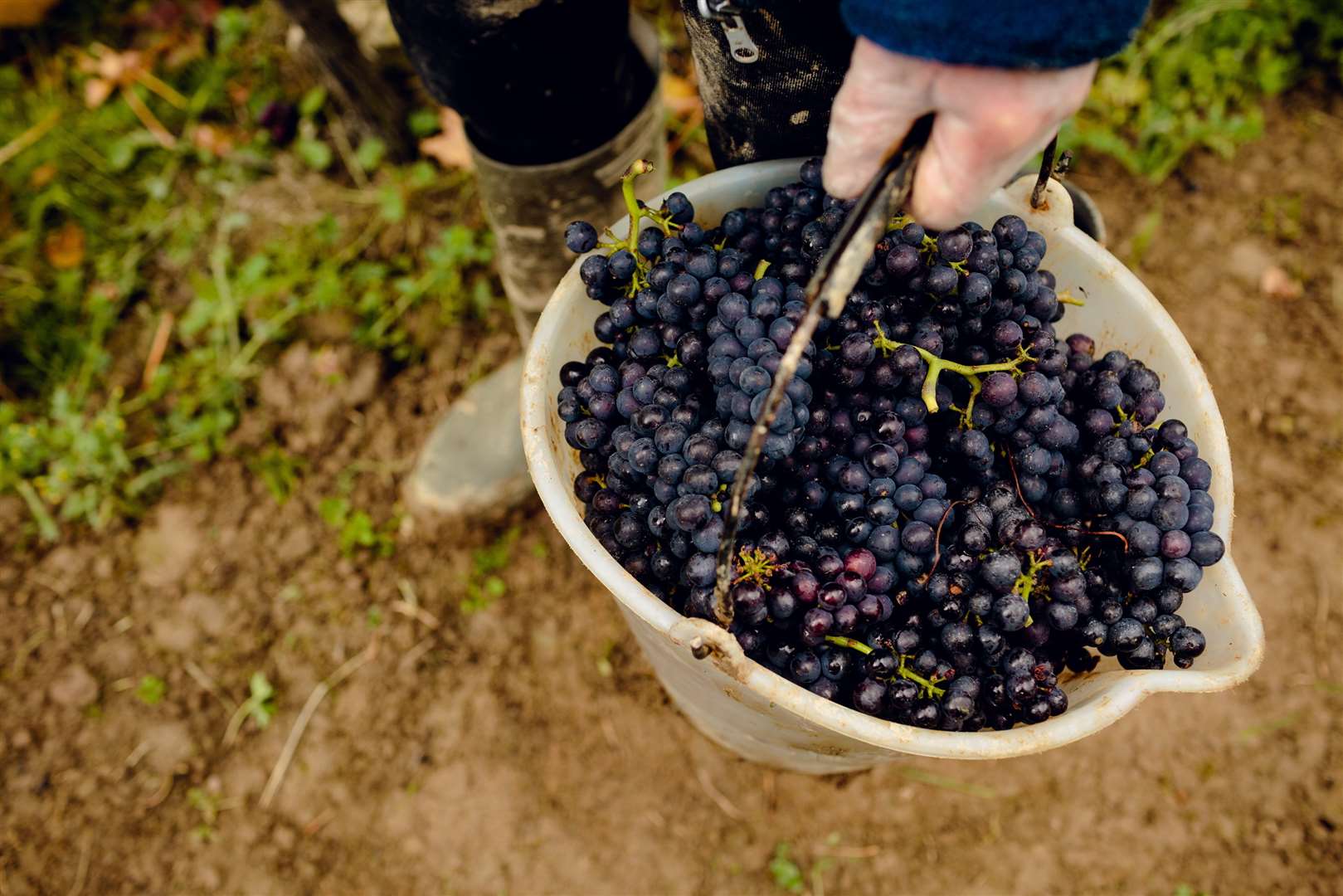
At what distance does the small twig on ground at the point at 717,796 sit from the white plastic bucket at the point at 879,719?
0.51m

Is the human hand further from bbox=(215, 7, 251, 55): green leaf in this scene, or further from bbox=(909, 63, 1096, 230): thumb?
bbox=(215, 7, 251, 55): green leaf

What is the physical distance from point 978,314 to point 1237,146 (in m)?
2.20

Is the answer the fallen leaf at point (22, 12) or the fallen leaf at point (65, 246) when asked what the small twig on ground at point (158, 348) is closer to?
the fallen leaf at point (65, 246)

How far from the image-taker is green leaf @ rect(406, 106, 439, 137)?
276cm

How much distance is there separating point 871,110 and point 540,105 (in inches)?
42.1

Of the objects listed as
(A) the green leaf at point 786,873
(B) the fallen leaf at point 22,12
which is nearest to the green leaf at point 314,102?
(B) the fallen leaf at point 22,12

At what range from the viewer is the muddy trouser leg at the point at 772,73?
126cm

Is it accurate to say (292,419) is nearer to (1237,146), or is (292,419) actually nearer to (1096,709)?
(1096,709)

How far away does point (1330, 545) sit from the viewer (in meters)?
2.29

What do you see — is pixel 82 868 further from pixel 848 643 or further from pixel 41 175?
pixel 41 175

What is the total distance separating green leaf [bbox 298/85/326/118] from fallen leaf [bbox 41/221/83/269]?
840 mm

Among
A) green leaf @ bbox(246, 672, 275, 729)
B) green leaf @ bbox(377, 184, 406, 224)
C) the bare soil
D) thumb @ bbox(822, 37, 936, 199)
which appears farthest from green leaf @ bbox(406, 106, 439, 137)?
thumb @ bbox(822, 37, 936, 199)

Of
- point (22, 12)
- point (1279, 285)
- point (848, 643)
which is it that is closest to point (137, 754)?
point (848, 643)

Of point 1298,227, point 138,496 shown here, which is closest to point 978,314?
point 1298,227
